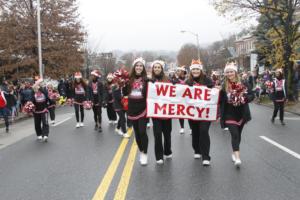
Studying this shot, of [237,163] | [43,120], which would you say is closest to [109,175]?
[237,163]

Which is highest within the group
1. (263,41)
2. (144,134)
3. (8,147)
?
(263,41)

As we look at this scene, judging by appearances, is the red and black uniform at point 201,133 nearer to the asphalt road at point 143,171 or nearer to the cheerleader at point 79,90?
the asphalt road at point 143,171

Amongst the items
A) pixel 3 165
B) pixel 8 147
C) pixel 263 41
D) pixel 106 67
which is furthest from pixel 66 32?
pixel 106 67

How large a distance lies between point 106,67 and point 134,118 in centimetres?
6712

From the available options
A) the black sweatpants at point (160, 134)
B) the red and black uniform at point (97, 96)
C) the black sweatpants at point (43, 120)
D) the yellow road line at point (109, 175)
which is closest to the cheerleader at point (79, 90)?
the red and black uniform at point (97, 96)

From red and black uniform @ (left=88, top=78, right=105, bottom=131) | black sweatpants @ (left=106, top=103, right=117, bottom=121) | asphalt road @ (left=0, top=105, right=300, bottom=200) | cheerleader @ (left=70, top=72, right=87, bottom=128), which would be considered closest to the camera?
asphalt road @ (left=0, top=105, right=300, bottom=200)

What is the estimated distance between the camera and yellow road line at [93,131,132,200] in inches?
240

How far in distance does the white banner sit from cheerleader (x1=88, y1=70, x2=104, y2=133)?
19.6 feet

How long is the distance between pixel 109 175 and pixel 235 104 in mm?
2581

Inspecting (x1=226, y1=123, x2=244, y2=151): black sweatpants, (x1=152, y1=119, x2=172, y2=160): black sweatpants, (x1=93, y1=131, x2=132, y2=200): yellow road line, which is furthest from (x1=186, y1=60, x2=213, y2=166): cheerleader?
(x1=93, y1=131, x2=132, y2=200): yellow road line

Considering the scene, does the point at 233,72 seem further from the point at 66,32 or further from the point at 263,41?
the point at 263,41

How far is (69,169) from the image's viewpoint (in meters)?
7.91

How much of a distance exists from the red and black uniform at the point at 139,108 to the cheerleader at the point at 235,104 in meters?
1.46

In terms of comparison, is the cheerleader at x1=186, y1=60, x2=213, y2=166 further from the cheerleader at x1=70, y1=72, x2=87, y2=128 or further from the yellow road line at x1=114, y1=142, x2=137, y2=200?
the cheerleader at x1=70, y1=72, x2=87, y2=128
